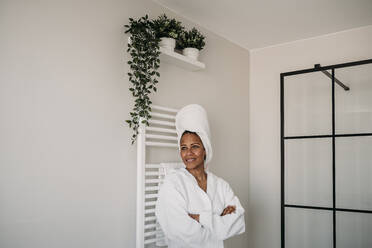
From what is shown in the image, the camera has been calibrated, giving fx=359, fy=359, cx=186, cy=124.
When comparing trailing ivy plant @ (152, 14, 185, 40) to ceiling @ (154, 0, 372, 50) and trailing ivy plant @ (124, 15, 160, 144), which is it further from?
ceiling @ (154, 0, 372, 50)

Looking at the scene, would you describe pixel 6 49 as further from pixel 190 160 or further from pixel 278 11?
pixel 278 11

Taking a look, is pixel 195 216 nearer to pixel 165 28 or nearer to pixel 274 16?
pixel 165 28

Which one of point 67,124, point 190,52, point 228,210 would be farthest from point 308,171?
point 67,124

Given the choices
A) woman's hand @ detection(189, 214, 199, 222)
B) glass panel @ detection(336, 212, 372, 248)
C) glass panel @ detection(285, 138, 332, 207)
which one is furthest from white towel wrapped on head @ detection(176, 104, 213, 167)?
glass panel @ detection(336, 212, 372, 248)

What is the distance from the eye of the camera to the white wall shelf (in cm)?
239

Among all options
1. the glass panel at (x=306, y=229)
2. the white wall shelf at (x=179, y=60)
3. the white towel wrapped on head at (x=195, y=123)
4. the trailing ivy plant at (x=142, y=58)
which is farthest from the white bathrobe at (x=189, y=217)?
the glass panel at (x=306, y=229)

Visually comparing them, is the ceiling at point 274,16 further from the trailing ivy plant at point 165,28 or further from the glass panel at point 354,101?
the glass panel at point 354,101

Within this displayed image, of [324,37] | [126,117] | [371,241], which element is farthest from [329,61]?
[126,117]

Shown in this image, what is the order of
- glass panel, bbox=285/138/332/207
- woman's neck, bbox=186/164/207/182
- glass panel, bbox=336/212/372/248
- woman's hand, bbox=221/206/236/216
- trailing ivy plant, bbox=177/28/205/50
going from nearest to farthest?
woman's hand, bbox=221/206/236/216
woman's neck, bbox=186/164/207/182
trailing ivy plant, bbox=177/28/205/50
glass panel, bbox=336/212/372/248
glass panel, bbox=285/138/332/207

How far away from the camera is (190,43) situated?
2.61 metres

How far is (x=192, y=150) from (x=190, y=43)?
31.7 inches

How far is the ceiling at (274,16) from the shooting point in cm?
261

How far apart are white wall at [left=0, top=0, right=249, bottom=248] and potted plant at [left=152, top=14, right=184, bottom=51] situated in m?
0.21

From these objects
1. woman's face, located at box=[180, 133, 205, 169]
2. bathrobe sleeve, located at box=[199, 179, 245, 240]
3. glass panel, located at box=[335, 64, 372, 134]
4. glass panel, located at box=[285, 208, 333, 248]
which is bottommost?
glass panel, located at box=[285, 208, 333, 248]
